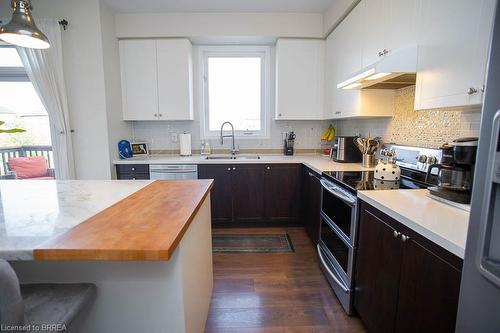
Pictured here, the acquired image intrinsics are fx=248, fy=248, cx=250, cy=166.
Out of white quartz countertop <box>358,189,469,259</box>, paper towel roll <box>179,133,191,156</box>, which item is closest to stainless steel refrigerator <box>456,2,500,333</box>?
white quartz countertop <box>358,189,469,259</box>

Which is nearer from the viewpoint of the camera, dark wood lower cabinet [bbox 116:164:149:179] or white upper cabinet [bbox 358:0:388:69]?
white upper cabinet [bbox 358:0:388:69]

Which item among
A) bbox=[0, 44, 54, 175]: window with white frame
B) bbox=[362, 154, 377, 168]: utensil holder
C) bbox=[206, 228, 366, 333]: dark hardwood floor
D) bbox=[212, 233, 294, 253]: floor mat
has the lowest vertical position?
bbox=[206, 228, 366, 333]: dark hardwood floor

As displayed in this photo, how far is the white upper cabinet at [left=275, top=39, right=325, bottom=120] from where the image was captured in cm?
317

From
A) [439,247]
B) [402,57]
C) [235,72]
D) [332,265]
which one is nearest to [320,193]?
[332,265]

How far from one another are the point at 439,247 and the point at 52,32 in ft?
12.4

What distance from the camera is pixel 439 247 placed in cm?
93

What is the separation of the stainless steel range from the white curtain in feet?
9.31

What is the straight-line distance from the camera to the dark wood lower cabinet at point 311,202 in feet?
8.02

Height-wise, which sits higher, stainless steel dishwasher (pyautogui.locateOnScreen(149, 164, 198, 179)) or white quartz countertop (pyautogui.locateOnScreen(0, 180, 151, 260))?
white quartz countertop (pyautogui.locateOnScreen(0, 180, 151, 260))

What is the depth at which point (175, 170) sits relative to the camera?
3029 millimetres

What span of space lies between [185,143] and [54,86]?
1550mm

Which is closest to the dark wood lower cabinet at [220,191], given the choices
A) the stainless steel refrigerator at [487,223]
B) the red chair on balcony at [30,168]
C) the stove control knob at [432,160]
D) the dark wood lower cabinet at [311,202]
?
the dark wood lower cabinet at [311,202]

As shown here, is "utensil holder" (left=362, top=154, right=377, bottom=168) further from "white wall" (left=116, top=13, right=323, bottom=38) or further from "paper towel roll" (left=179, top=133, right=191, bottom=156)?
"paper towel roll" (left=179, top=133, right=191, bottom=156)

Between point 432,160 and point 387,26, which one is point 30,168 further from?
point 432,160
